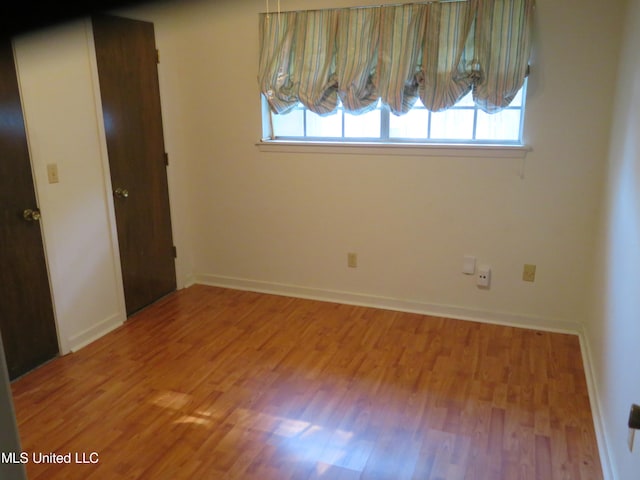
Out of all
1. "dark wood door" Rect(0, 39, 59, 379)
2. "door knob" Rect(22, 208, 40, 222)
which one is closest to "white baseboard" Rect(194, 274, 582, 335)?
"dark wood door" Rect(0, 39, 59, 379)

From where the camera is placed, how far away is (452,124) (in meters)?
3.37

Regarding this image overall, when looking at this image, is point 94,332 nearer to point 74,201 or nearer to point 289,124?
point 74,201

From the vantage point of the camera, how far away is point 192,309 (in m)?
3.75

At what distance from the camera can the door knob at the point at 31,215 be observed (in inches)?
107

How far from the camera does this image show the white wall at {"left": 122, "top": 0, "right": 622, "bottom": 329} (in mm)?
2986

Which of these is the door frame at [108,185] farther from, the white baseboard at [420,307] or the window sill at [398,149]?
the window sill at [398,149]

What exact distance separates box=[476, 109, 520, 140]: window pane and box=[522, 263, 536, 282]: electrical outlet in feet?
2.75

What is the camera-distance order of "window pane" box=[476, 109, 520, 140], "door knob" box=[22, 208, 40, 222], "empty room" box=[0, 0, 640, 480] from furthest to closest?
1. "window pane" box=[476, 109, 520, 140]
2. "door knob" box=[22, 208, 40, 222]
3. "empty room" box=[0, 0, 640, 480]

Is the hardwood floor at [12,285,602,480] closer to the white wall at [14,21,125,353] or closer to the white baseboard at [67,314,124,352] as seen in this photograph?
the white baseboard at [67,314,124,352]

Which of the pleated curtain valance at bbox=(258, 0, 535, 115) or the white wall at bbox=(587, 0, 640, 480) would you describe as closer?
the white wall at bbox=(587, 0, 640, 480)

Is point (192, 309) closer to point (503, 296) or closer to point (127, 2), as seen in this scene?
point (503, 296)

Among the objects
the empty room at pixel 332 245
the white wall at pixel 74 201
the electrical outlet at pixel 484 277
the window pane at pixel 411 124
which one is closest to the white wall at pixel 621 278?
the empty room at pixel 332 245

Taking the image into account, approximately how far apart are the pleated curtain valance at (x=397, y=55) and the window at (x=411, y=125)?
136 mm

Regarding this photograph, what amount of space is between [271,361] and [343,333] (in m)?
0.58
